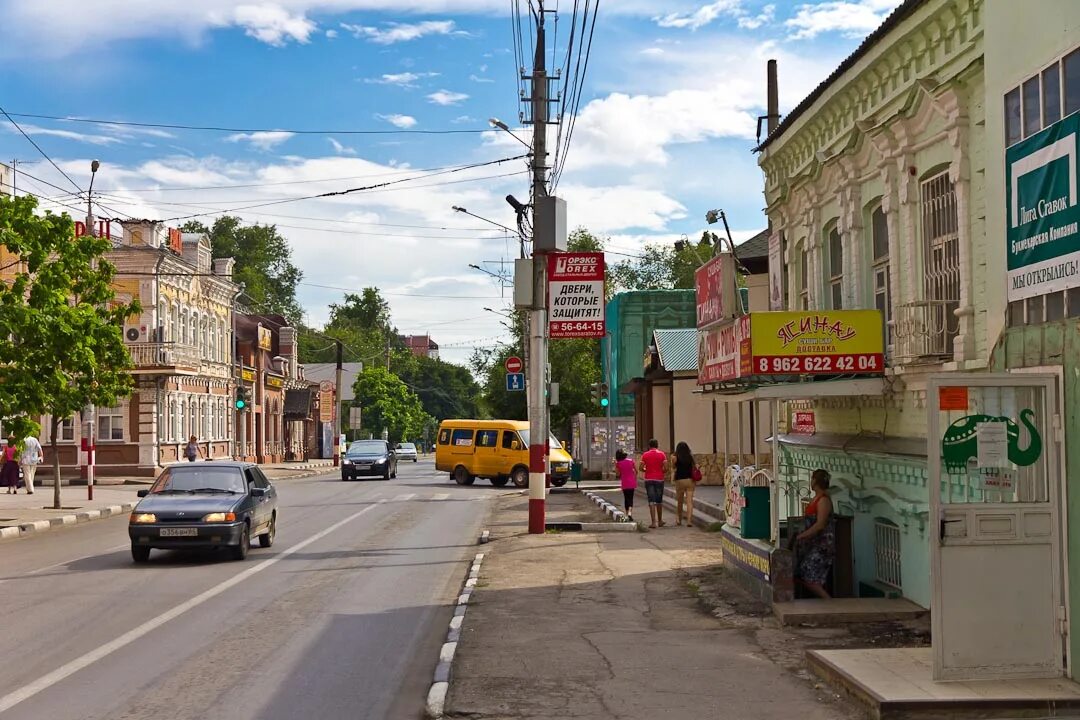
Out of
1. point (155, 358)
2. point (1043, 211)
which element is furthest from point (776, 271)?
point (155, 358)

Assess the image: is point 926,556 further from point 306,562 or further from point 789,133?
point 306,562

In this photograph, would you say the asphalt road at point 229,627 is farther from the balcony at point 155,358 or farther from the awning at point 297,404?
the awning at point 297,404

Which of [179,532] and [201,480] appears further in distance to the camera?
[201,480]

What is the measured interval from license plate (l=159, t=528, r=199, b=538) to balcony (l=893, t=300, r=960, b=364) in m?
9.96

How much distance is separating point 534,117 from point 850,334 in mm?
10292

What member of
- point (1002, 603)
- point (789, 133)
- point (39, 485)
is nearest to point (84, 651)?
point (1002, 603)

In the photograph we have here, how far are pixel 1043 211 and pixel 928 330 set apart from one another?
10.8ft

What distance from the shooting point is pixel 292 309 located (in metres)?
106

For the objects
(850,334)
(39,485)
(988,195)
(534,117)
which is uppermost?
(534,117)

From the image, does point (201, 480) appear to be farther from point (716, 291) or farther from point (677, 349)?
point (677, 349)

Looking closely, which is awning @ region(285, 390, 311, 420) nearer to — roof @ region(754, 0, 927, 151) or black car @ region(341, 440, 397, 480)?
black car @ region(341, 440, 397, 480)

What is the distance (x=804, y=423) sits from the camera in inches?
688

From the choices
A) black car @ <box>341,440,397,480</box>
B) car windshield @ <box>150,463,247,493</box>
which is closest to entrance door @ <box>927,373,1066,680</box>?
car windshield @ <box>150,463,247,493</box>

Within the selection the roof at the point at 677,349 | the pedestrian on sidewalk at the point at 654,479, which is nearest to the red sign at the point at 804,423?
the pedestrian on sidewalk at the point at 654,479
